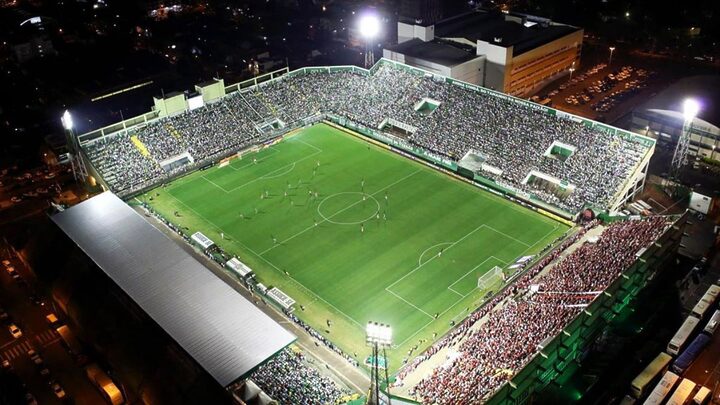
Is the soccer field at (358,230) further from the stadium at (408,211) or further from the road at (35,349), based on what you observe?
the road at (35,349)

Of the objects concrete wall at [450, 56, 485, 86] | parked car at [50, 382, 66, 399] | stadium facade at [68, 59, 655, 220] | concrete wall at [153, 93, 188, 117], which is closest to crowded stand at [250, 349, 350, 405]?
parked car at [50, 382, 66, 399]

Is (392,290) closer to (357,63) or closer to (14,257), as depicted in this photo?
(14,257)

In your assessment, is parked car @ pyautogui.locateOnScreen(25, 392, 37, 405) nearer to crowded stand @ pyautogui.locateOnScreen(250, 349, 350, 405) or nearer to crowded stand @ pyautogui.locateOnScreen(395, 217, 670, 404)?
crowded stand @ pyautogui.locateOnScreen(250, 349, 350, 405)

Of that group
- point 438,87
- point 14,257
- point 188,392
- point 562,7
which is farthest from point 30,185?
point 562,7

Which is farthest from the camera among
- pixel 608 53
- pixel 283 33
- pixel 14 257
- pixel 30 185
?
pixel 283 33

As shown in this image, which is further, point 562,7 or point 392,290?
point 562,7
